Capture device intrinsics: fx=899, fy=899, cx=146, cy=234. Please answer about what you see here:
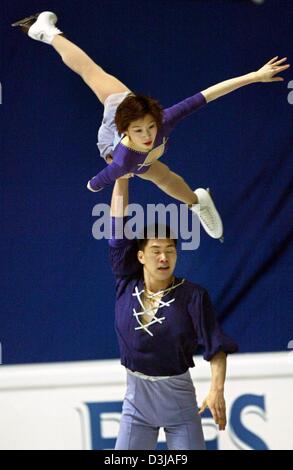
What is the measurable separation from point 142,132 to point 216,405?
0.91m

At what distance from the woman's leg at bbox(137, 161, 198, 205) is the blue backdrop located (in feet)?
0.26

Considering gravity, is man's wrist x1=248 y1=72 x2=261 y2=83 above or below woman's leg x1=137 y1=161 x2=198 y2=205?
above

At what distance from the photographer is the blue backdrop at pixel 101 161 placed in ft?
10.3

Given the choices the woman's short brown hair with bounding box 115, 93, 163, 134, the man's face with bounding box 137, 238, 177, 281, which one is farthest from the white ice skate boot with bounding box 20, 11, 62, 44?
the man's face with bounding box 137, 238, 177, 281

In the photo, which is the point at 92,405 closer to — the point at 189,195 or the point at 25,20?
the point at 189,195

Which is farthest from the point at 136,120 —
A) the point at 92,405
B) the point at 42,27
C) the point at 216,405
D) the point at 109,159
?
the point at 92,405

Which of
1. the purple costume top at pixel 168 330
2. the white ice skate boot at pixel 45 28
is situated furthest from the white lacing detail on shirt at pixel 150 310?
the white ice skate boot at pixel 45 28

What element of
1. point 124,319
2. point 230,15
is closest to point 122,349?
point 124,319

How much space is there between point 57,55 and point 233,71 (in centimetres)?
62

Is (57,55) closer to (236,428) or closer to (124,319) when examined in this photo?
(124,319)

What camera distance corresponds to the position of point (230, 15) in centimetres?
318

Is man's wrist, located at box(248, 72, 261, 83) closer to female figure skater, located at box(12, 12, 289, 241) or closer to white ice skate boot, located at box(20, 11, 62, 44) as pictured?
female figure skater, located at box(12, 12, 289, 241)

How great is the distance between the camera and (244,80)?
2.95 meters

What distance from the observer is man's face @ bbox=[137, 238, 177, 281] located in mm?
2973
